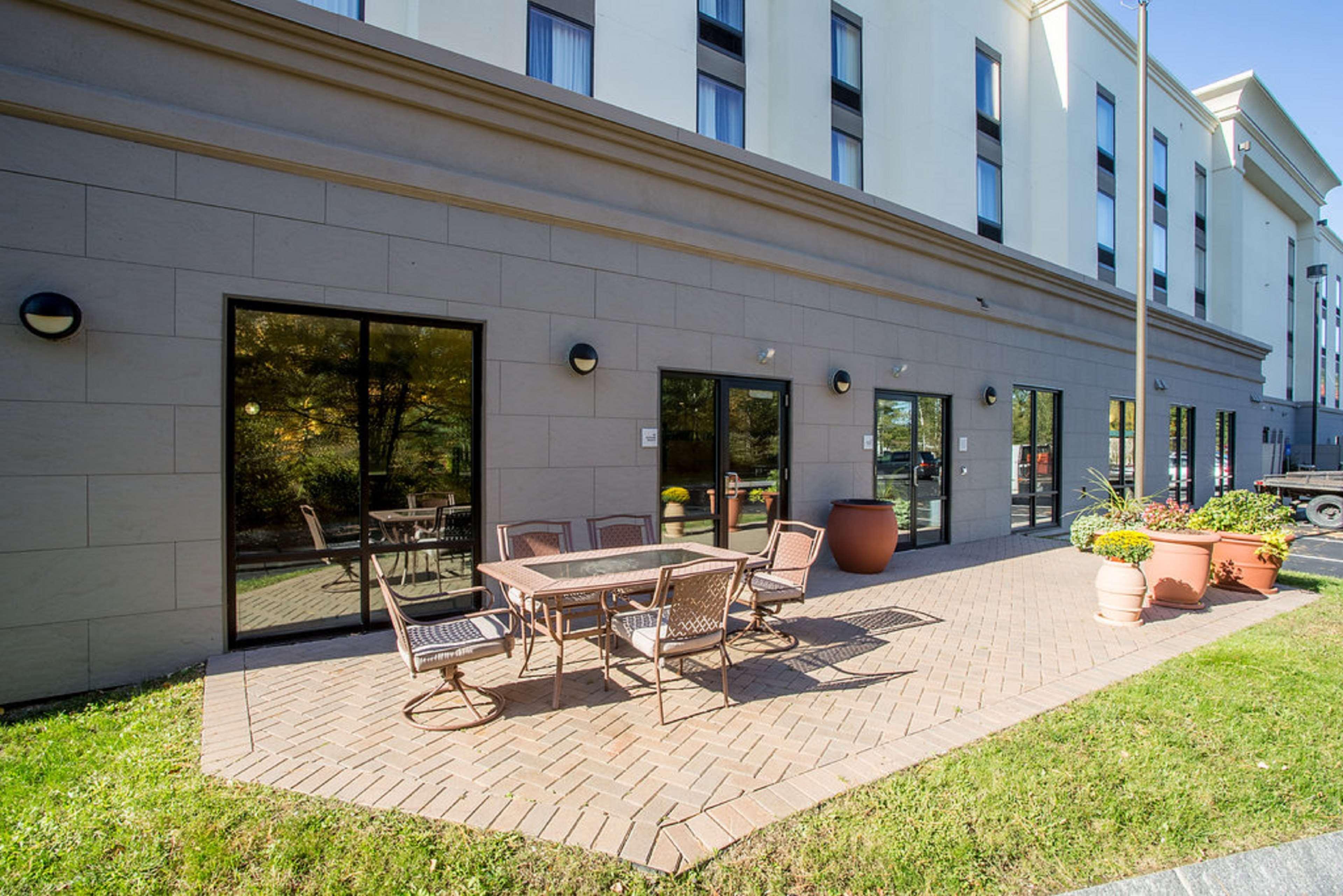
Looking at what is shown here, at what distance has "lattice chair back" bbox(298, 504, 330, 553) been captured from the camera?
221 inches

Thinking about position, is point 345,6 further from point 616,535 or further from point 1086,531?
point 1086,531

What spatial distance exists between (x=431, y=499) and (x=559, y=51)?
8336 mm

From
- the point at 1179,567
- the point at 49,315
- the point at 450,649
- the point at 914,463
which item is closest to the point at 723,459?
the point at 914,463

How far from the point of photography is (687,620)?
14.0 feet

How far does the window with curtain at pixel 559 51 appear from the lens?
10375 millimetres

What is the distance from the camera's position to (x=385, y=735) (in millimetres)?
3873

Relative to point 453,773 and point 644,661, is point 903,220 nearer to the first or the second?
point 644,661

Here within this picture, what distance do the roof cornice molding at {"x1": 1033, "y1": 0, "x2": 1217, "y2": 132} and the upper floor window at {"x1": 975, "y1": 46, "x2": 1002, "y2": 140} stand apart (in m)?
2.13

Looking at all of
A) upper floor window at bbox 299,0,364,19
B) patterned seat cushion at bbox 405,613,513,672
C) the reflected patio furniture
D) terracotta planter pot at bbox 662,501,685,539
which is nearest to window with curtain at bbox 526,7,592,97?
upper floor window at bbox 299,0,364,19

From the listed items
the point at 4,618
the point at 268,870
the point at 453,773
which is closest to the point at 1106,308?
the point at 453,773

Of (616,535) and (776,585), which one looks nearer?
(776,585)

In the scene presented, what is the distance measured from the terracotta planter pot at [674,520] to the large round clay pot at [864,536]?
2167 mm

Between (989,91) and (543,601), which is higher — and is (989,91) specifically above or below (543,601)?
above

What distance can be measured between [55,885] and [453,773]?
1559 millimetres
